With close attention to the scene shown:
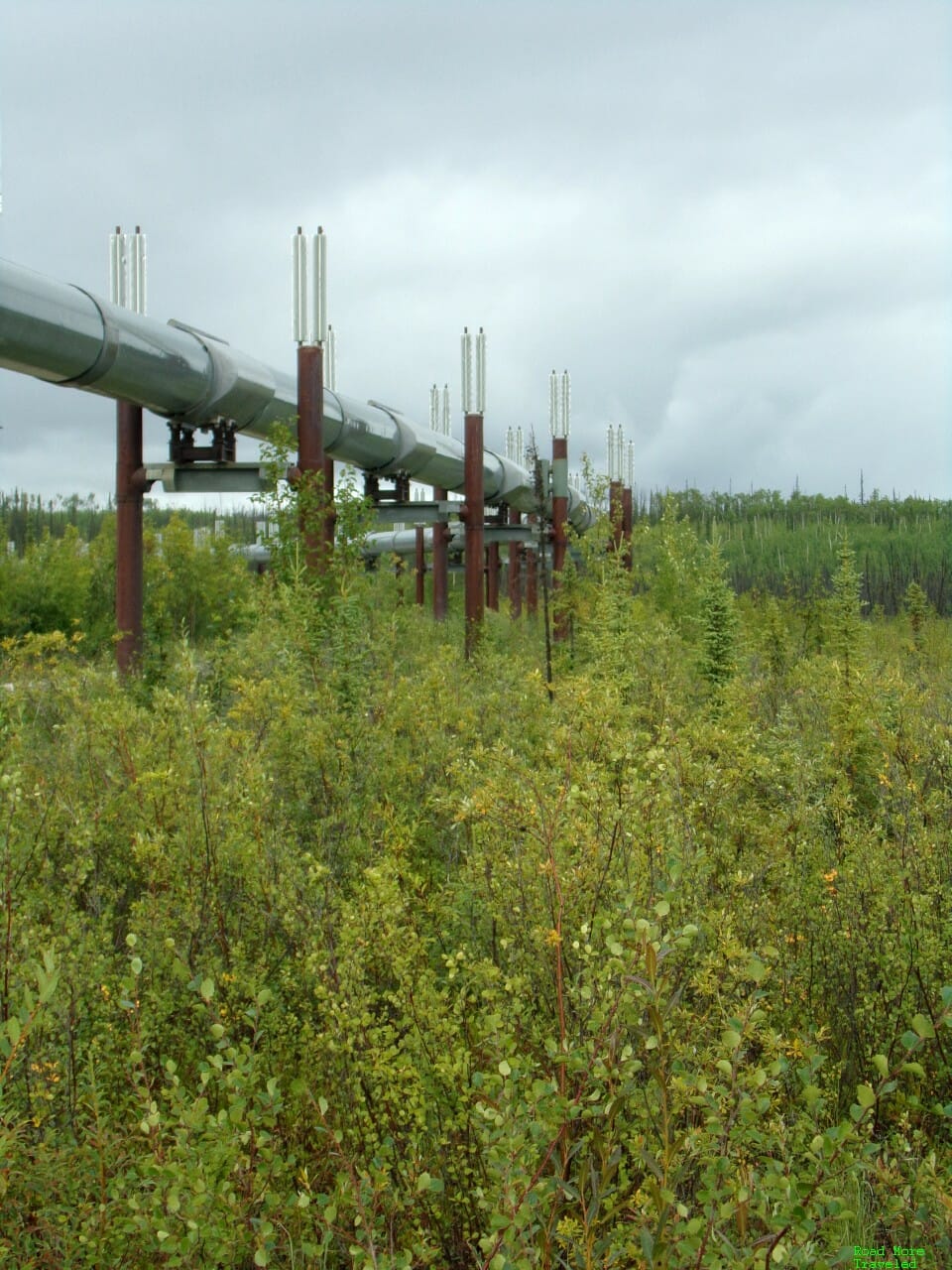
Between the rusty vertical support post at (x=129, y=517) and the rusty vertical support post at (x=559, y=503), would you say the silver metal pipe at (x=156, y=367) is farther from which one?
the rusty vertical support post at (x=559, y=503)

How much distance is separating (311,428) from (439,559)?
9.51 m

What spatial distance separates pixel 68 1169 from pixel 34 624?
28.0 meters

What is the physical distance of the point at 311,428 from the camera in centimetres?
1109

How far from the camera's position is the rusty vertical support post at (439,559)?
19.5m

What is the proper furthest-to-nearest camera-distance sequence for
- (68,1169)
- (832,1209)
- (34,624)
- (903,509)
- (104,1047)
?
(903,509), (34,624), (104,1047), (68,1169), (832,1209)

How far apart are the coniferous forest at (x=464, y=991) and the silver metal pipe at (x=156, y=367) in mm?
2923

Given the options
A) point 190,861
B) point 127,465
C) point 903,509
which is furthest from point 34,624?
point 903,509

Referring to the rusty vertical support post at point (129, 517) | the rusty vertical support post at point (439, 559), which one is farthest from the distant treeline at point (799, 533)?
the rusty vertical support post at point (129, 517)

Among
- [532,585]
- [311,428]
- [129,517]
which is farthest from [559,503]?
[129,517]

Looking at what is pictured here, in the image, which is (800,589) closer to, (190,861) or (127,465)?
(127,465)

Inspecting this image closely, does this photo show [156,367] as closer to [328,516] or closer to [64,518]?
[328,516]

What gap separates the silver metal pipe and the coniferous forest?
2.92 m

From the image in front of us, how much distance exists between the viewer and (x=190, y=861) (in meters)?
3.51

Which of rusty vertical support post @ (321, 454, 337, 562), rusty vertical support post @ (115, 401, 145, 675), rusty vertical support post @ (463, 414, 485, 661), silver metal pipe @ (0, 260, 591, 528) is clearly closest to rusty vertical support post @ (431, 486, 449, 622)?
rusty vertical support post @ (463, 414, 485, 661)
